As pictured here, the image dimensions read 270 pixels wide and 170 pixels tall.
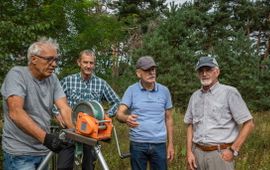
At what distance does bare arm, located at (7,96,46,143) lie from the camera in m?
3.36

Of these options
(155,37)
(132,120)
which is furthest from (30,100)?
(155,37)

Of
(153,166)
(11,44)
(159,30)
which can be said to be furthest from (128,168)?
(159,30)

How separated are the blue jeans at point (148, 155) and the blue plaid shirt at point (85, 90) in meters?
0.56

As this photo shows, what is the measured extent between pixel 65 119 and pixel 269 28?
3429cm

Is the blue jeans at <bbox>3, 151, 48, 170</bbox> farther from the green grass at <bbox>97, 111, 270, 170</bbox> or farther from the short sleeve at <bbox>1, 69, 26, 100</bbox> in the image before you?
the green grass at <bbox>97, 111, 270, 170</bbox>

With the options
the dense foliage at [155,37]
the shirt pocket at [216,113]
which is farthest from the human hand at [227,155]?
the dense foliage at [155,37]

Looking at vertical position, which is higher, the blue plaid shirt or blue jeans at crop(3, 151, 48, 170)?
the blue plaid shirt

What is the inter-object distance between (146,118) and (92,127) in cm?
205

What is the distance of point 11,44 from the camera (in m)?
6.65

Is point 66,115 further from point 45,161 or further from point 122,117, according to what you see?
point 122,117

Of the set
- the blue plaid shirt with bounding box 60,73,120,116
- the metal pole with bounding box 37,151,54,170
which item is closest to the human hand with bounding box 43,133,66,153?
the metal pole with bounding box 37,151,54,170

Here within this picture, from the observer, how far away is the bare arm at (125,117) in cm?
505

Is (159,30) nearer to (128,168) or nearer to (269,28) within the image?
(128,168)

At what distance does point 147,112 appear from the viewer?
5309 millimetres
